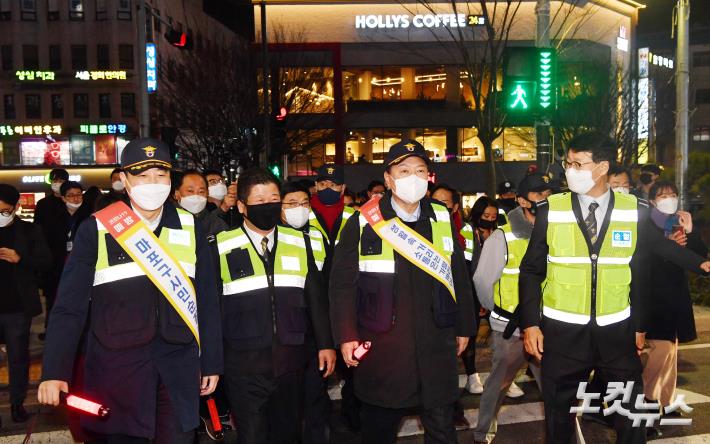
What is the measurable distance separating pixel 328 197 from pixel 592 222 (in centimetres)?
345

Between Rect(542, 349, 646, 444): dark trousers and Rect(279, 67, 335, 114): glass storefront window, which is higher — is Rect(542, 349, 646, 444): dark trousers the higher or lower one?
the lower one

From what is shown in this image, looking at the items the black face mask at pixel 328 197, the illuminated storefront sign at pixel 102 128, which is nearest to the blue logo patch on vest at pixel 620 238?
the black face mask at pixel 328 197

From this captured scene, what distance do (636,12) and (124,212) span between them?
178ft

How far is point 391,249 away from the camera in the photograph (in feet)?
14.5

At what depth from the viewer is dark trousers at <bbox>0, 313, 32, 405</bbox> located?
6.54m

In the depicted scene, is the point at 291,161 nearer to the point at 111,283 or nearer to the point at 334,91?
the point at 334,91

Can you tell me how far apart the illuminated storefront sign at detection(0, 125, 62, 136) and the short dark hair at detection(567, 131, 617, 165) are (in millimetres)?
50578

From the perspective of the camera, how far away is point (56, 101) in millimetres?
50188

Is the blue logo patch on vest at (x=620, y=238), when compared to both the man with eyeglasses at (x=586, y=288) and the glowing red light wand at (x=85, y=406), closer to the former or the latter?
the man with eyeglasses at (x=586, y=288)

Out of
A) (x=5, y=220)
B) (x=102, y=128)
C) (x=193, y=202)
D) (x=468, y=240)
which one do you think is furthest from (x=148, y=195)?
(x=102, y=128)

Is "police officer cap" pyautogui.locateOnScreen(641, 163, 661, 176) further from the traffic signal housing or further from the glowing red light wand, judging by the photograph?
the traffic signal housing

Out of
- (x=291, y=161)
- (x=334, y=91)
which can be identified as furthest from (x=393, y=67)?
(x=291, y=161)

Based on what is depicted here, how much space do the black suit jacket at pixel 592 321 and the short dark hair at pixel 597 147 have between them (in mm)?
259

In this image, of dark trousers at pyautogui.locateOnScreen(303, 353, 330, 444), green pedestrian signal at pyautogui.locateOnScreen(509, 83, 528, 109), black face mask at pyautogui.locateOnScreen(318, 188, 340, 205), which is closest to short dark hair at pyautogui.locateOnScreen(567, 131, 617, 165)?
dark trousers at pyautogui.locateOnScreen(303, 353, 330, 444)
